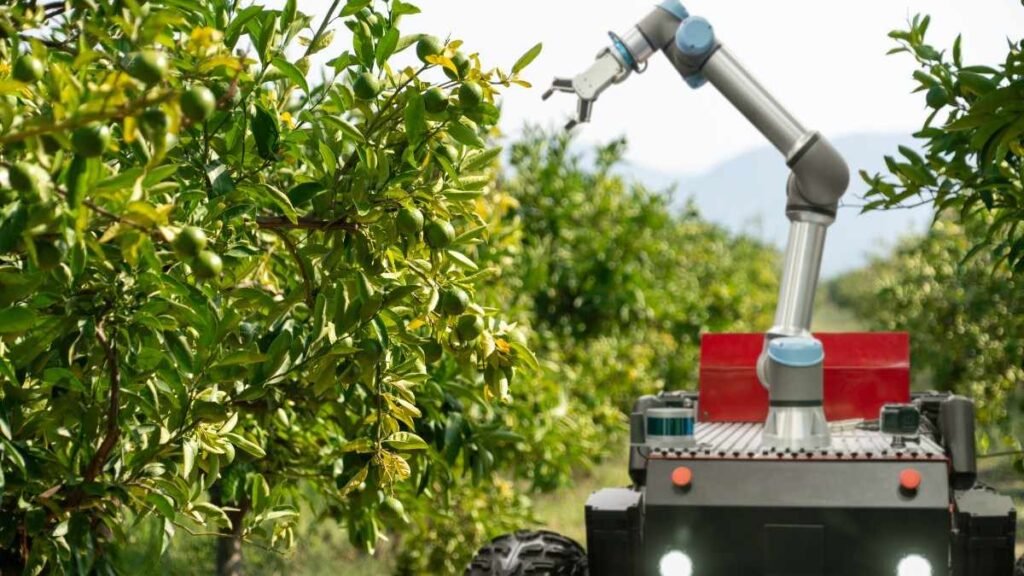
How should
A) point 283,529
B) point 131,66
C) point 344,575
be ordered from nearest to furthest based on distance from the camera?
1. point 131,66
2. point 283,529
3. point 344,575

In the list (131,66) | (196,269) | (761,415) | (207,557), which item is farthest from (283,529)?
(207,557)

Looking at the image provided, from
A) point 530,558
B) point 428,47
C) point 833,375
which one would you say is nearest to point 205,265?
point 428,47

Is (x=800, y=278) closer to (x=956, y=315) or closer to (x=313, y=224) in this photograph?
(x=313, y=224)

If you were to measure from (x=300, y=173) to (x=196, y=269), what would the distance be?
1403 mm

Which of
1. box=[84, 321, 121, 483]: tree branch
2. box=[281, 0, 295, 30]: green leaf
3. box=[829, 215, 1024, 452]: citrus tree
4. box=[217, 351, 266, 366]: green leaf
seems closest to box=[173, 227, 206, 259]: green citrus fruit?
box=[84, 321, 121, 483]: tree branch

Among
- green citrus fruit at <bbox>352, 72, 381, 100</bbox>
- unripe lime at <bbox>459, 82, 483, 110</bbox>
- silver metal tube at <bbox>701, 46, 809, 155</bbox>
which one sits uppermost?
silver metal tube at <bbox>701, 46, 809, 155</bbox>

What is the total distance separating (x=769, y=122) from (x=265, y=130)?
272 cm

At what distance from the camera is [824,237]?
4902mm

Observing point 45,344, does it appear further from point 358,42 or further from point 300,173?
point 300,173

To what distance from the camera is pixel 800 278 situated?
4.78 m

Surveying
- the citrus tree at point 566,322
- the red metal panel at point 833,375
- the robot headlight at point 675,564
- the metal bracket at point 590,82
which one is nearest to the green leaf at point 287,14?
the citrus tree at point 566,322

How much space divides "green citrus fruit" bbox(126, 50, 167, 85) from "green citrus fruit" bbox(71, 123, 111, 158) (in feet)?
0.34

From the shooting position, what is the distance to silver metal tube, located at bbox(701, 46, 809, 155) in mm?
4887

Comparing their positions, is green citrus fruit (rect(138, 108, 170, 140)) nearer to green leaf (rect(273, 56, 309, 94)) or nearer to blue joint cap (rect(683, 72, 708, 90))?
green leaf (rect(273, 56, 309, 94))
